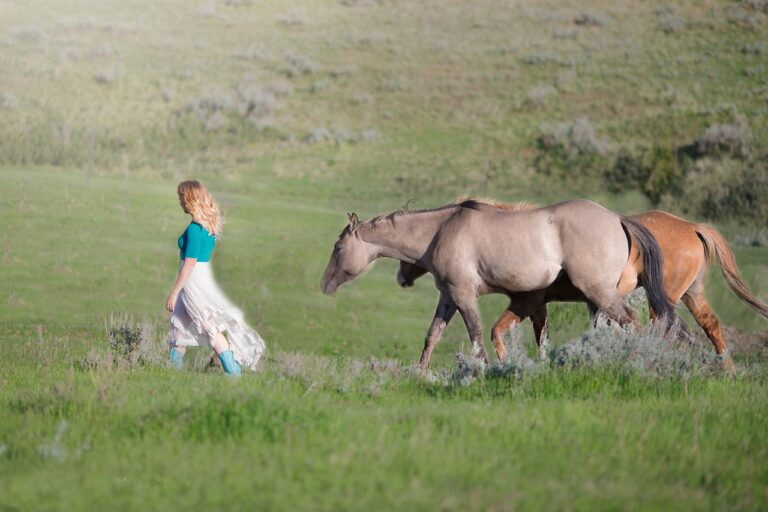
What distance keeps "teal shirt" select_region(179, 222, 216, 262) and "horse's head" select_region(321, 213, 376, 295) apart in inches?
103

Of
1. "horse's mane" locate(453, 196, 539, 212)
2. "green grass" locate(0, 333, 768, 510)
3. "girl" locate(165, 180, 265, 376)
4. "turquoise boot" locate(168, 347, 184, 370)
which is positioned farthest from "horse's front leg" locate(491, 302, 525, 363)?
"turquoise boot" locate(168, 347, 184, 370)

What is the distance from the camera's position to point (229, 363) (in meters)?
11.1

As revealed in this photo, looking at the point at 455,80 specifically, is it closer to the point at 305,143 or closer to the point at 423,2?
the point at 305,143

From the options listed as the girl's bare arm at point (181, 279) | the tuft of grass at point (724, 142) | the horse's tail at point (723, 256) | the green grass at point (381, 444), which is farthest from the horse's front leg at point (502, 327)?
the tuft of grass at point (724, 142)

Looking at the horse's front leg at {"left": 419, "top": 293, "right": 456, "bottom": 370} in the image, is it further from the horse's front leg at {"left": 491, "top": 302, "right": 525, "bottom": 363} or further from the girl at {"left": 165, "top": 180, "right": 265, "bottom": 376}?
the girl at {"left": 165, "top": 180, "right": 265, "bottom": 376}

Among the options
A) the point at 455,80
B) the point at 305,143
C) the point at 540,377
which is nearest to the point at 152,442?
the point at 540,377

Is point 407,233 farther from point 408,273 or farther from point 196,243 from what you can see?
point 196,243

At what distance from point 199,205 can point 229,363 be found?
1.50 meters

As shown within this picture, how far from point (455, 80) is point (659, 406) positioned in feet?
143

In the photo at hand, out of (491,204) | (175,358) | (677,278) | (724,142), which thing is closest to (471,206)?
(491,204)

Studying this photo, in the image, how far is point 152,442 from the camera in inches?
311

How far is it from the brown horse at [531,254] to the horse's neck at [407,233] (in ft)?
0.08

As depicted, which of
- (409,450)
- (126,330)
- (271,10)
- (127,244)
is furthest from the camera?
(271,10)

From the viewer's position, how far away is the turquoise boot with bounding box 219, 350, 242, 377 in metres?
11.0
